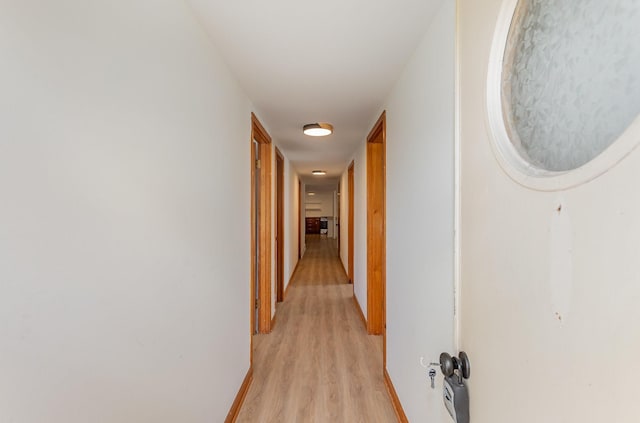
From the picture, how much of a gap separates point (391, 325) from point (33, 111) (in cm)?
228

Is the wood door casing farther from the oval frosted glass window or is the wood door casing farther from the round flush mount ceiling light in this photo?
the oval frosted glass window

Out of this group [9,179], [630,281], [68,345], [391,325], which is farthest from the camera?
[391,325]

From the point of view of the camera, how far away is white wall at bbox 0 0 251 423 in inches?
22.7

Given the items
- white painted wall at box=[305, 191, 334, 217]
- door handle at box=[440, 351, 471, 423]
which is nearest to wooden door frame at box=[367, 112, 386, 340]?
door handle at box=[440, 351, 471, 423]

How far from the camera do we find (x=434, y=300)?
1.41 metres

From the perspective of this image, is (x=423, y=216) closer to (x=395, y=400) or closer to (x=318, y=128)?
(x=395, y=400)

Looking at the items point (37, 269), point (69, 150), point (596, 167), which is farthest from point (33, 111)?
point (596, 167)

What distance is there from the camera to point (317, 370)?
8.53 ft

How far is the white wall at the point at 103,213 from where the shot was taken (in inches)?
22.7

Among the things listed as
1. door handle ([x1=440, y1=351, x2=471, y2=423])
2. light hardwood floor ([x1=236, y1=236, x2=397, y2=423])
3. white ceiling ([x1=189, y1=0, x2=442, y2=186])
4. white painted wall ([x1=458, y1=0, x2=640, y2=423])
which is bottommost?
light hardwood floor ([x1=236, y1=236, x2=397, y2=423])

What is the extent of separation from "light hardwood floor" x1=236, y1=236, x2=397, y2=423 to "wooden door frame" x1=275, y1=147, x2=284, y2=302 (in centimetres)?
25

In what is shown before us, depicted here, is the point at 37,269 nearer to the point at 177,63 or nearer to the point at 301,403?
the point at 177,63

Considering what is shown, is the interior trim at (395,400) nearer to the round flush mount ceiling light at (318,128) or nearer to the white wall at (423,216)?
the white wall at (423,216)

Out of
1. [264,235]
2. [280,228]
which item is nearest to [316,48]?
[264,235]
